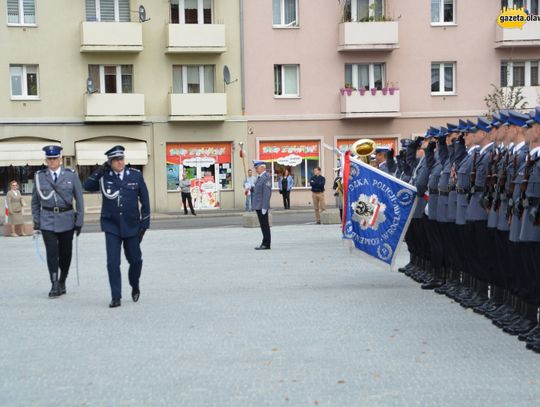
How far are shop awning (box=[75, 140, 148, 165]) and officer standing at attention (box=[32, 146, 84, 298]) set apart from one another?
99.5ft

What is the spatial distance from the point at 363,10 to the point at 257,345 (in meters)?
38.6

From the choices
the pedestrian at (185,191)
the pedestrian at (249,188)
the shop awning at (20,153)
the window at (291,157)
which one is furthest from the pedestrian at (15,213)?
the window at (291,157)

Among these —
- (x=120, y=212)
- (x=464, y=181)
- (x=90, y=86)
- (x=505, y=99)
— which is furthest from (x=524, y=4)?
(x=120, y=212)

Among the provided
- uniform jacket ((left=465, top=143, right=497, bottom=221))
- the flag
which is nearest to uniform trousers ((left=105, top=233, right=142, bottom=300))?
the flag

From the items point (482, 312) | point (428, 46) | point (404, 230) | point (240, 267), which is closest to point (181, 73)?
point (428, 46)

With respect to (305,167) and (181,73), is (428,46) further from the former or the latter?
(181,73)

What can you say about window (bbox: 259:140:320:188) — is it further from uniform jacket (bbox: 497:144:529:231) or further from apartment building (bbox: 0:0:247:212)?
uniform jacket (bbox: 497:144:529:231)

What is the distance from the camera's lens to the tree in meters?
43.9

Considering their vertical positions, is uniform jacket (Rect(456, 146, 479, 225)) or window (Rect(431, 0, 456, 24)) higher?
window (Rect(431, 0, 456, 24))

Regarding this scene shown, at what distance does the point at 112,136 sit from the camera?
4469cm

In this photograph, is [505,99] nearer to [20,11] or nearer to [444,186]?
[20,11]

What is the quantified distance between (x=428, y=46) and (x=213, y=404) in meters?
41.2

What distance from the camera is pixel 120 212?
1252cm

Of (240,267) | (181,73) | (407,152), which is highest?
(181,73)
